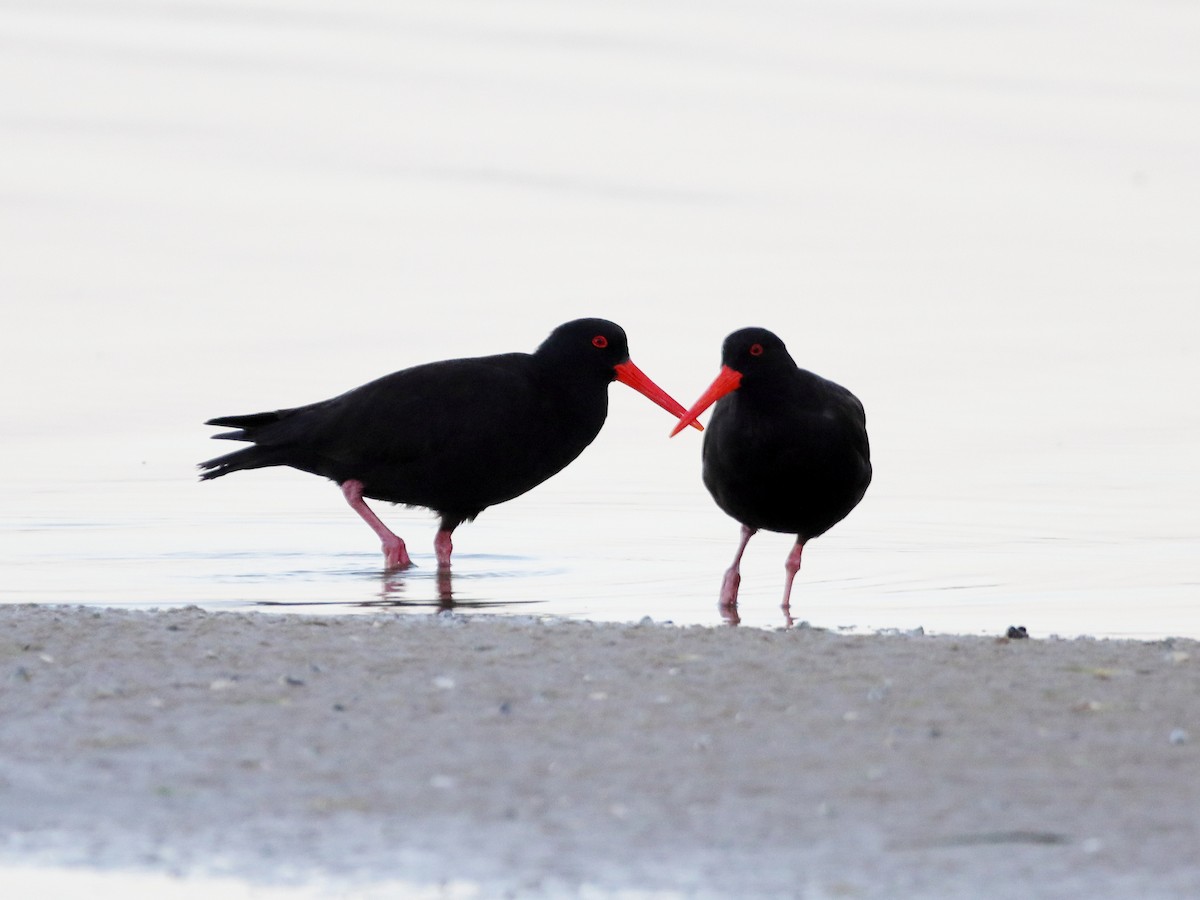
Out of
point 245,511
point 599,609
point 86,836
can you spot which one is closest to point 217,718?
point 86,836

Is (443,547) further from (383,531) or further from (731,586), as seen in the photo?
(731,586)

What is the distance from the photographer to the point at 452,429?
→ 348 inches

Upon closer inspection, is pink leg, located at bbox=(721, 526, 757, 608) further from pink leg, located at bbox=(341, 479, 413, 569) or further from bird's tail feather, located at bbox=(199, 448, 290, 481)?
bird's tail feather, located at bbox=(199, 448, 290, 481)

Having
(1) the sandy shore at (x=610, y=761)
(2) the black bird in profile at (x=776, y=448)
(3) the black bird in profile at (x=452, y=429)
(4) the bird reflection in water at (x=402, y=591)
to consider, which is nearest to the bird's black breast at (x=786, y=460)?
(2) the black bird in profile at (x=776, y=448)

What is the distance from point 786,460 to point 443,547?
186 cm

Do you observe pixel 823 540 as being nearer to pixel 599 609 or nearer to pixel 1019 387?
pixel 599 609

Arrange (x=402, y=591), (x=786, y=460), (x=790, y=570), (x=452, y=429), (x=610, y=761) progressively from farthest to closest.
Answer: (x=452, y=429) < (x=402, y=591) < (x=790, y=570) < (x=786, y=460) < (x=610, y=761)

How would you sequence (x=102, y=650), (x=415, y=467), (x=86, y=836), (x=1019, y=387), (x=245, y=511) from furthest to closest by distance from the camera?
(x=1019, y=387)
(x=245, y=511)
(x=415, y=467)
(x=102, y=650)
(x=86, y=836)

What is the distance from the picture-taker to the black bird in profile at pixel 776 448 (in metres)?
7.70

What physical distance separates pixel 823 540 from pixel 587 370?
4.23 ft

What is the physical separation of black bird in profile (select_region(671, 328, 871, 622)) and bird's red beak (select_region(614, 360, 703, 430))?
1.35 m

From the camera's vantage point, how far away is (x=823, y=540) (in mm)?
9211

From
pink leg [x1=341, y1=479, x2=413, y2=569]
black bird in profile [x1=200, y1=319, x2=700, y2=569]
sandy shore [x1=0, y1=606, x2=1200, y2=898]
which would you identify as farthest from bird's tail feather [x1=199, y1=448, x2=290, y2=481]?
sandy shore [x1=0, y1=606, x2=1200, y2=898]

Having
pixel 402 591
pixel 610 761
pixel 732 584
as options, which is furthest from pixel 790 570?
pixel 610 761
